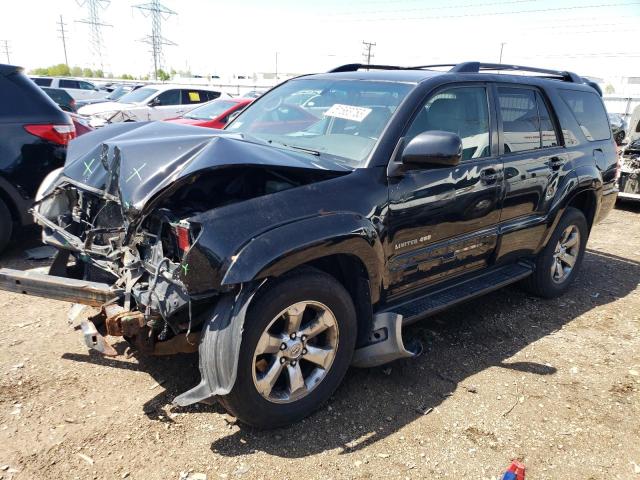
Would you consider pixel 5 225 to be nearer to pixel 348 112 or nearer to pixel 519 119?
pixel 348 112

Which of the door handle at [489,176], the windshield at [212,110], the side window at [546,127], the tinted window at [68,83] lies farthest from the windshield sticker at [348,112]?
the tinted window at [68,83]

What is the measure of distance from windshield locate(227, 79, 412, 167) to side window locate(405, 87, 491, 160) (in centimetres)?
21

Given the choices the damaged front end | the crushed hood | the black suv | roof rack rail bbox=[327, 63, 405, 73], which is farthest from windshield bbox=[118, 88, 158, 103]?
the damaged front end

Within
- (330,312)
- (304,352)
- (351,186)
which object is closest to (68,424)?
(304,352)

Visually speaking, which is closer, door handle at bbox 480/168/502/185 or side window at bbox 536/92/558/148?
door handle at bbox 480/168/502/185

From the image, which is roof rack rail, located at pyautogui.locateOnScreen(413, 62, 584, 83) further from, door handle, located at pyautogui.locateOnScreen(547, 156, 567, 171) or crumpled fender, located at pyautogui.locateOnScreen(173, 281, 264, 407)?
crumpled fender, located at pyautogui.locateOnScreen(173, 281, 264, 407)

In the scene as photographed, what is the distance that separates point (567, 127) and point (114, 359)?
4.12 m

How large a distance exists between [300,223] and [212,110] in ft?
28.3

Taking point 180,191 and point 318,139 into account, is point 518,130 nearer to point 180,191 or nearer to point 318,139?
point 318,139

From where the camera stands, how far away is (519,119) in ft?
13.3

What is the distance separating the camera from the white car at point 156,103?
13180 mm

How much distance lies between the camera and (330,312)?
2818mm

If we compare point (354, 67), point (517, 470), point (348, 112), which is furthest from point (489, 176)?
point (517, 470)

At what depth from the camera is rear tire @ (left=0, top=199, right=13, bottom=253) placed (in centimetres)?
491
